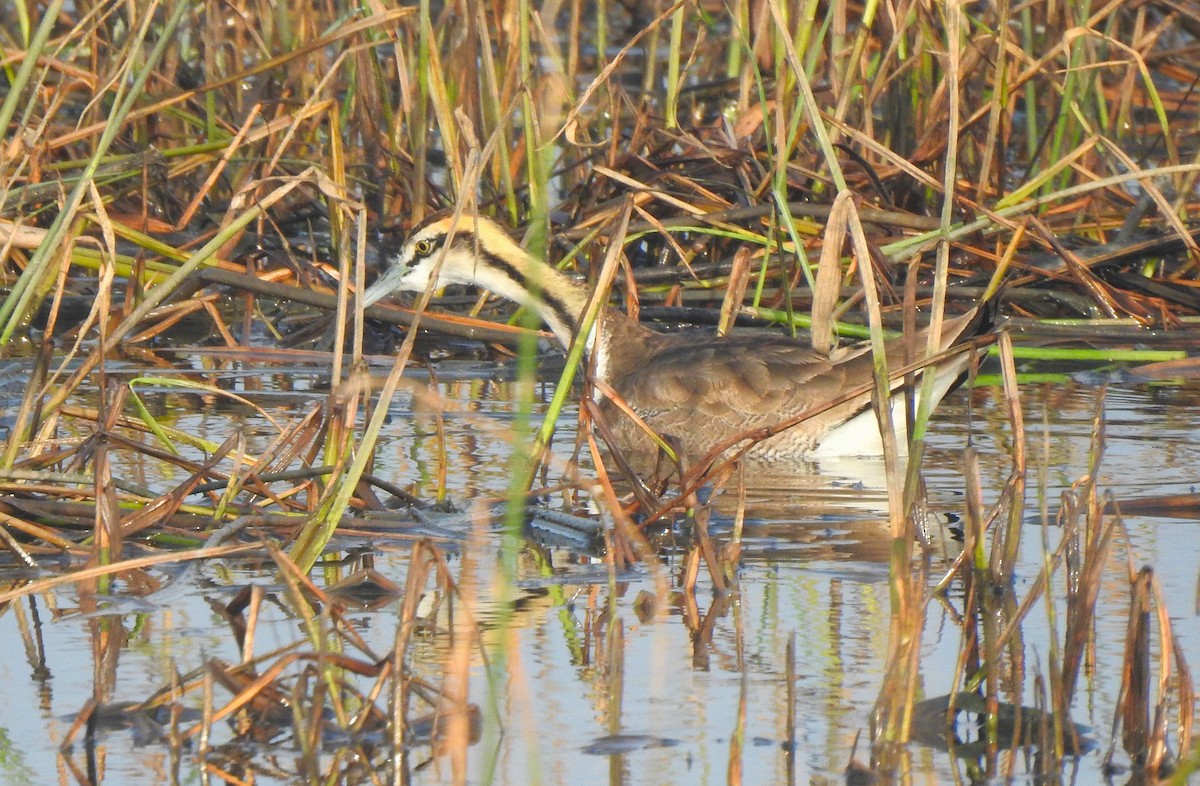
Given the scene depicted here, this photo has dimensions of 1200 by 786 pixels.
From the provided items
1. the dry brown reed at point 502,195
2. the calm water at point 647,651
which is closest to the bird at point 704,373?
the dry brown reed at point 502,195

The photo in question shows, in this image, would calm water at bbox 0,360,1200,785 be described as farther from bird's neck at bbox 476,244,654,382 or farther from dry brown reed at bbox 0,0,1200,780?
bird's neck at bbox 476,244,654,382

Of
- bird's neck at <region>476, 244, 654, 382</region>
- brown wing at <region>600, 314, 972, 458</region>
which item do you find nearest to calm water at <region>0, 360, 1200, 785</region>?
brown wing at <region>600, 314, 972, 458</region>

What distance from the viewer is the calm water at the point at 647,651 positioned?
350cm

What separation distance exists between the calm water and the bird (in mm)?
759

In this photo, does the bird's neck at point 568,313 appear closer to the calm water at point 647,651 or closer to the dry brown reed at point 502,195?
the dry brown reed at point 502,195

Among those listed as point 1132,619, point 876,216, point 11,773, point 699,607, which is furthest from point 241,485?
point 876,216

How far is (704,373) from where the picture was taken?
6879 mm

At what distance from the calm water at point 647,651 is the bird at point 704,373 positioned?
29.9 inches

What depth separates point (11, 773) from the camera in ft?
11.2

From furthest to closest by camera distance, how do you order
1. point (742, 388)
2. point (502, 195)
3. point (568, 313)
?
point (502, 195) → point (568, 313) → point (742, 388)

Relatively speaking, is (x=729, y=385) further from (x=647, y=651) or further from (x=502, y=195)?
(x=647, y=651)

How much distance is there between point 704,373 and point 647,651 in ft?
9.22

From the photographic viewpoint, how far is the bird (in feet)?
21.8

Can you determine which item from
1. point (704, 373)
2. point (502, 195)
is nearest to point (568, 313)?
point (704, 373)
